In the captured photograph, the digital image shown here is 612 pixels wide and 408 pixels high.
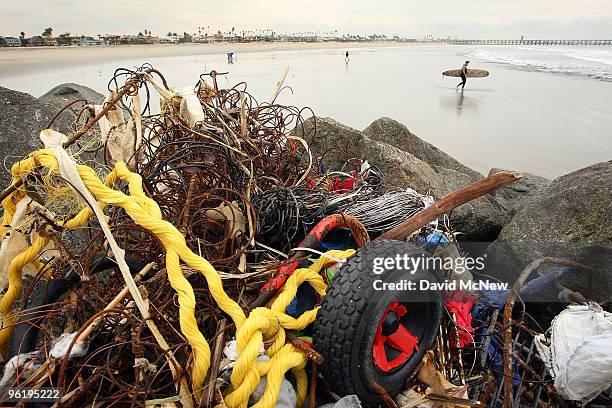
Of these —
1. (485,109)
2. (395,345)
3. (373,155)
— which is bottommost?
(485,109)

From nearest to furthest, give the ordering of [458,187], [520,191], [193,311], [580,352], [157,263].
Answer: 1. [193,311]
2. [580,352]
3. [157,263]
4. [458,187]
5. [520,191]

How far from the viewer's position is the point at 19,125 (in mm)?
3424

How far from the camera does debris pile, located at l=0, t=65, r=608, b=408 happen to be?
1.58 metres

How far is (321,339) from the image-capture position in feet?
5.68

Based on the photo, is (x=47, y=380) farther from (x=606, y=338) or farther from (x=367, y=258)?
(x=606, y=338)

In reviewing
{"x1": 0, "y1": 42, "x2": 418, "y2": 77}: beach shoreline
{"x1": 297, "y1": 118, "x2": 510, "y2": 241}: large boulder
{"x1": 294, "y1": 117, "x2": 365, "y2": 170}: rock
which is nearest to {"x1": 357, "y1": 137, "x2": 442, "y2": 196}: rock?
{"x1": 297, "y1": 118, "x2": 510, "y2": 241}: large boulder

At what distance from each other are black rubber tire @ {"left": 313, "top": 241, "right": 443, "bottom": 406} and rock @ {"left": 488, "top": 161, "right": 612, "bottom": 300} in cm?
159

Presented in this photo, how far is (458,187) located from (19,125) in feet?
14.4

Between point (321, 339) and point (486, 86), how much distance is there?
61.7 feet

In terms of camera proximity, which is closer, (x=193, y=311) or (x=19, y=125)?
(x=193, y=311)

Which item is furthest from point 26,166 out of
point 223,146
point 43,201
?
point 223,146

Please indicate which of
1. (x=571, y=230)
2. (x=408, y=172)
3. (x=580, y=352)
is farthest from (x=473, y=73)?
(x=580, y=352)

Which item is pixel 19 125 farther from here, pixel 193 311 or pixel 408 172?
pixel 408 172

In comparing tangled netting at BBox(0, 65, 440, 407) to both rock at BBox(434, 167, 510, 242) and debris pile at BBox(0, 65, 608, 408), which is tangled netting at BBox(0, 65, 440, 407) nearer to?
debris pile at BBox(0, 65, 608, 408)
